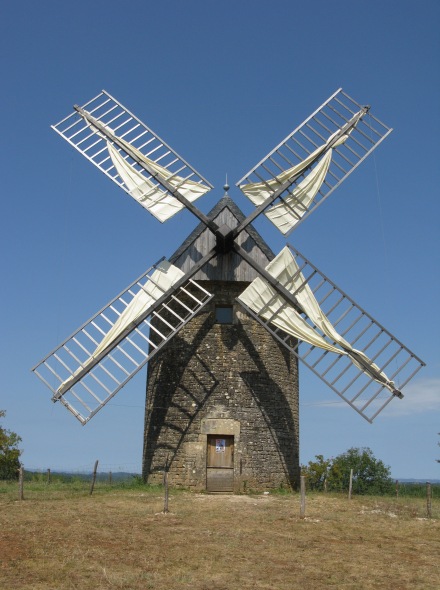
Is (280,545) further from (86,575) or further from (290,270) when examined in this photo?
(290,270)

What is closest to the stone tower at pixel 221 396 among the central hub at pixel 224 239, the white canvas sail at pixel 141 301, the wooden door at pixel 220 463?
the wooden door at pixel 220 463

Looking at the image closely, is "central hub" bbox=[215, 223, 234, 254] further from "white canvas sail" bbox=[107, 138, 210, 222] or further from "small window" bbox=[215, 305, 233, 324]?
"small window" bbox=[215, 305, 233, 324]

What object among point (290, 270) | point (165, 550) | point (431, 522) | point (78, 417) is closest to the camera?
point (165, 550)

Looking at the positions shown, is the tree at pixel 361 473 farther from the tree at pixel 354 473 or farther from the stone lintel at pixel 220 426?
the stone lintel at pixel 220 426

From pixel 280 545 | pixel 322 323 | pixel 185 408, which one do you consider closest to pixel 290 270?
pixel 322 323

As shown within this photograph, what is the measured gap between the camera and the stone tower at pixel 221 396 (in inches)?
615

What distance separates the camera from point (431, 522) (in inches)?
498

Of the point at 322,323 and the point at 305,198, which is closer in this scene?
the point at 322,323

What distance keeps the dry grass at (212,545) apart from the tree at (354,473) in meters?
13.6

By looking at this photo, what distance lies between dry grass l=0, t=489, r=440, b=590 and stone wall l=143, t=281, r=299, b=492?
138cm

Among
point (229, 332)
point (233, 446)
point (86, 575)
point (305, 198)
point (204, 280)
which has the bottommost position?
point (86, 575)

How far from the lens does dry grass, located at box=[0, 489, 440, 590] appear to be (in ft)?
26.7

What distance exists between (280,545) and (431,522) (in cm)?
413

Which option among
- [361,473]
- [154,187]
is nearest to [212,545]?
[154,187]
